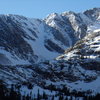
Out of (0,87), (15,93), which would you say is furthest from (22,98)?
(0,87)

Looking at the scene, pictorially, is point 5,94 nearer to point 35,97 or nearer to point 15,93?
point 15,93

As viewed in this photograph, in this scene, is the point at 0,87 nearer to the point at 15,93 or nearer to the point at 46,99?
the point at 15,93

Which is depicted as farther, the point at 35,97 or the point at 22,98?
the point at 35,97

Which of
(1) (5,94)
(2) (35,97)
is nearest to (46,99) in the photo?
→ (2) (35,97)

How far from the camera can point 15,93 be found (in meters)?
190

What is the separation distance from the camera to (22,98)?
612 ft

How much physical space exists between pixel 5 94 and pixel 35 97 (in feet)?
60.9

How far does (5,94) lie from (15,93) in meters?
5.26

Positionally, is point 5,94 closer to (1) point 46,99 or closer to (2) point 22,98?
(2) point 22,98

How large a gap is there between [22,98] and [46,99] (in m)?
15.9

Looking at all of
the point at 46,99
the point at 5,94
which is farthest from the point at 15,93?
the point at 46,99

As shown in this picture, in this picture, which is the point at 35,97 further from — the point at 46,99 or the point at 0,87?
the point at 0,87

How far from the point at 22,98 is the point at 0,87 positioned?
57.3 ft

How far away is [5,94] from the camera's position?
18850 cm
